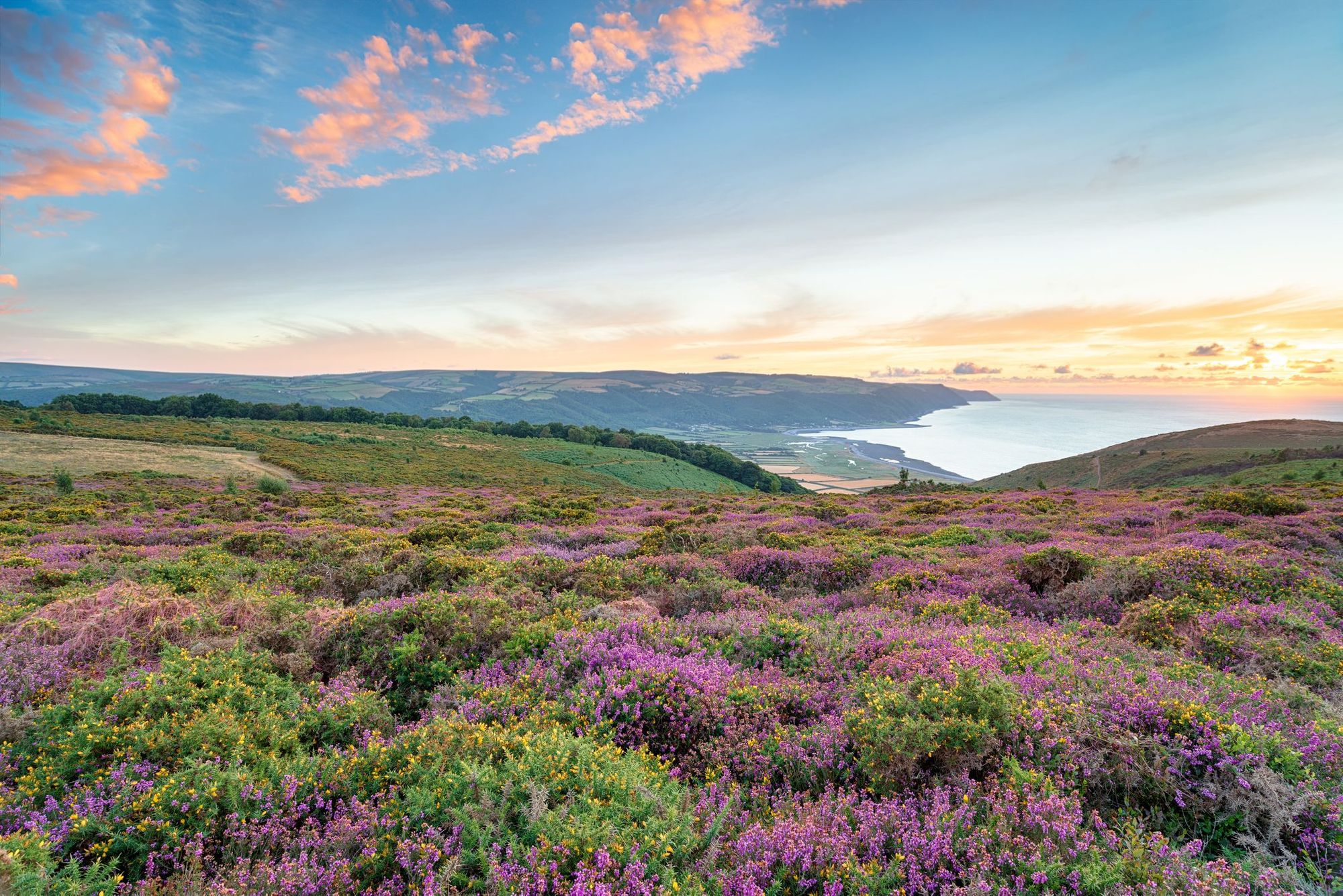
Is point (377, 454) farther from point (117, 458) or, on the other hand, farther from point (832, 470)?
point (832, 470)

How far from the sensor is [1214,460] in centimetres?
6172

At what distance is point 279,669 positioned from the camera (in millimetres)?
6363

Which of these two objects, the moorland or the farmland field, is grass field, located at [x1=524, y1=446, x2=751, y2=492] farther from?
the farmland field

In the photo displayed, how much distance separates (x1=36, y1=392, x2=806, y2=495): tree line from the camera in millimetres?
92812

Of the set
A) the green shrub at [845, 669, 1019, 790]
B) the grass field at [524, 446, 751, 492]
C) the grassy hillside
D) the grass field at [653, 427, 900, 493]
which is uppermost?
the green shrub at [845, 669, 1019, 790]

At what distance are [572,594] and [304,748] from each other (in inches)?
174

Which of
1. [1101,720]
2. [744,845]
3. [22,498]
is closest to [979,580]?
[1101,720]

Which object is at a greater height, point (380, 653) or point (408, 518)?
point (380, 653)

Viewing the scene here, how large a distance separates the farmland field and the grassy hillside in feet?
126

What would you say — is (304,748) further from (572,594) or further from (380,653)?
(572,594)

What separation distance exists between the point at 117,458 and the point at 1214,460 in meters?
109

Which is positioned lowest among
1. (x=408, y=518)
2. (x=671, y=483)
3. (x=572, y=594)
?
(x=671, y=483)

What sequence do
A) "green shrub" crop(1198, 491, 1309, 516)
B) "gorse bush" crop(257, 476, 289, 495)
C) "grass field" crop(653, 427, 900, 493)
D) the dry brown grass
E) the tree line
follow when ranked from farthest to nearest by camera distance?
"grass field" crop(653, 427, 900, 493), the tree line, the dry brown grass, "gorse bush" crop(257, 476, 289, 495), "green shrub" crop(1198, 491, 1309, 516)

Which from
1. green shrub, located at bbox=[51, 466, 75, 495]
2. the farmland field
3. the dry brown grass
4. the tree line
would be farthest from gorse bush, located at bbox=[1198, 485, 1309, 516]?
the tree line
